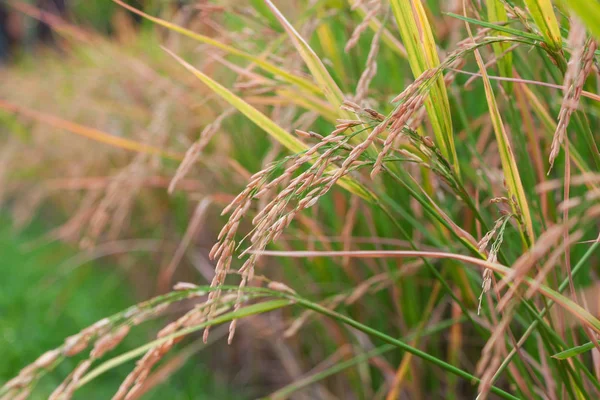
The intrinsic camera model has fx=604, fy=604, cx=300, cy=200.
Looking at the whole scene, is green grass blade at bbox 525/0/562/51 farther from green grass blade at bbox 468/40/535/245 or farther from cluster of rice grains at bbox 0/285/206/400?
cluster of rice grains at bbox 0/285/206/400

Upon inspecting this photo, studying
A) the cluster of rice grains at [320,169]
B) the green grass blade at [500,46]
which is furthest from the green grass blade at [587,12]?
the green grass blade at [500,46]

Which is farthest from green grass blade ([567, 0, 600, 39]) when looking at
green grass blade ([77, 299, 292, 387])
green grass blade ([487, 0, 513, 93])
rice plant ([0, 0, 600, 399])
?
green grass blade ([77, 299, 292, 387])

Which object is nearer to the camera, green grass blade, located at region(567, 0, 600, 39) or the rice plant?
green grass blade, located at region(567, 0, 600, 39)

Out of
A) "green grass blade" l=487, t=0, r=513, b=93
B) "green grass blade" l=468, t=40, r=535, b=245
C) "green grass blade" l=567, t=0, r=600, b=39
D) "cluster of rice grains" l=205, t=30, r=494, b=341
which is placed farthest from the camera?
"green grass blade" l=487, t=0, r=513, b=93

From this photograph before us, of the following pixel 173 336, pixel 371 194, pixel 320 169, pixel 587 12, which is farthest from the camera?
pixel 371 194

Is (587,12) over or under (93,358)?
over

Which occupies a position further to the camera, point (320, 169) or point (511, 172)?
point (511, 172)

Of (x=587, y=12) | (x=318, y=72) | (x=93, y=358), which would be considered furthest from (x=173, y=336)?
(x=587, y=12)

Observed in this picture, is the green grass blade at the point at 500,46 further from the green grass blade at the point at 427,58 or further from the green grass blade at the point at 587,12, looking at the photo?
the green grass blade at the point at 587,12

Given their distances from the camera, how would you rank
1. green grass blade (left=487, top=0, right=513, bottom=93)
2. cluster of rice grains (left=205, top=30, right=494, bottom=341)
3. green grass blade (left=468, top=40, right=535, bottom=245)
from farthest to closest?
green grass blade (left=487, top=0, right=513, bottom=93) → green grass blade (left=468, top=40, right=535, bottom=245) → cluster of rice grains (left=205, top=30, right=494, bottom=341)

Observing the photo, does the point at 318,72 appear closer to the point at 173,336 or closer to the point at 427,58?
the point at 427,58

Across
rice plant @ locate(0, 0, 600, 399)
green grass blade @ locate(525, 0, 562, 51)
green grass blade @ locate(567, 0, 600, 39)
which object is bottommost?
rice plant @ locate(0, 0, 600, 399)
